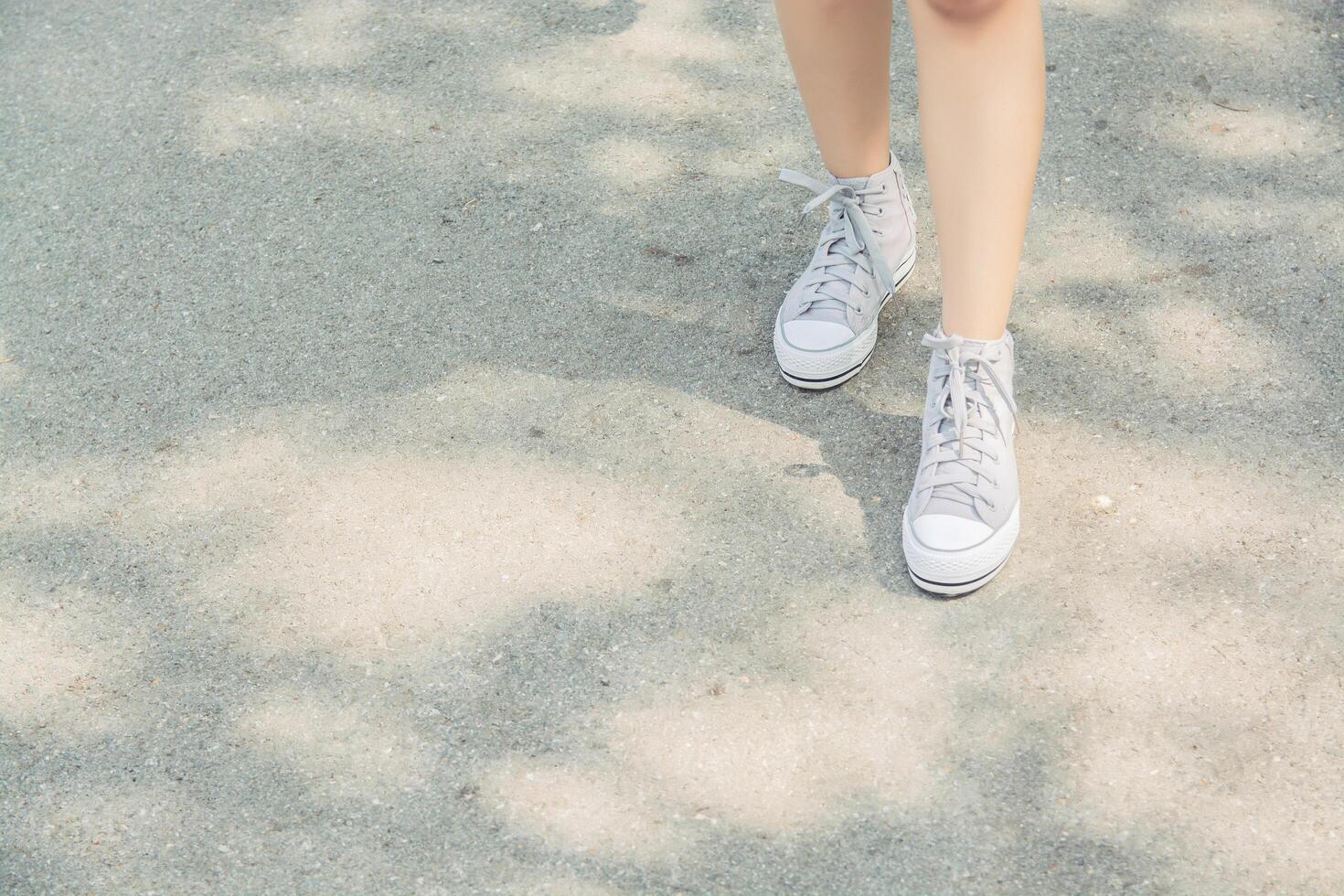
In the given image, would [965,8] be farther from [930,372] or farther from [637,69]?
[637,69]

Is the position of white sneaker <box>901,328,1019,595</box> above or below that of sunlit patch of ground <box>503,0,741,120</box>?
below

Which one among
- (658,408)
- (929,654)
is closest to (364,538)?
(658,408)

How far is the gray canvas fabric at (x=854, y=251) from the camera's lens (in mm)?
2275

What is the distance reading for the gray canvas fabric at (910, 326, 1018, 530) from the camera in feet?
6.44

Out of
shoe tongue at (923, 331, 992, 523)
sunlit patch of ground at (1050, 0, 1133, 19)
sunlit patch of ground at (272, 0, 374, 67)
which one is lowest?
shoe tongue at (923, 331, 992, 523)

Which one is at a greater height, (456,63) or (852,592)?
(456,63)

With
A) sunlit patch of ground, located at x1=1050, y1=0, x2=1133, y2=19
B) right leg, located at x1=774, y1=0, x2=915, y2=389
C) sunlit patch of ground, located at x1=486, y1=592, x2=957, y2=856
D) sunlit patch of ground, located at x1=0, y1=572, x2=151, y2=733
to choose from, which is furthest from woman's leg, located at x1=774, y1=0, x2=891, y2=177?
sunlit patch of ground, located at x1=0, y1=572, x2=151, y2=733

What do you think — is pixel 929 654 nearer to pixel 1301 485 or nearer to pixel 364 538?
pixel 1301 485

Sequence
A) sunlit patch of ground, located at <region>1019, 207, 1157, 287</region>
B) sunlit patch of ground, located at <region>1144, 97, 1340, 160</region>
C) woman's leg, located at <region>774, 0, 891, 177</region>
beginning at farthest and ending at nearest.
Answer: sunlit patch of ground, located at <region>1144, 97, 1340, 160</region>, sunlit patch of ground, located at <region>1019, 207, 1157, 287</region>, woman's leg, located at <region>774, 0, 891, 177</region>

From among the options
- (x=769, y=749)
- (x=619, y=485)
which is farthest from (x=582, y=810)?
A: (x=619, y=485)

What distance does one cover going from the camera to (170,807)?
1.77 m

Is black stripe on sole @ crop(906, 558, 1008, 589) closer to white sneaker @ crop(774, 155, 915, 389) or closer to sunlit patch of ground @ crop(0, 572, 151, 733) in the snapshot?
white sneaker @ crop(774, 155, 915, 389)

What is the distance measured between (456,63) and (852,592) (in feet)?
5.66

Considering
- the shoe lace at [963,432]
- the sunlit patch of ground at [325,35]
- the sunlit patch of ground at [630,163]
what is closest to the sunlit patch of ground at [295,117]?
the sunlit patch of ground at [325,35]
